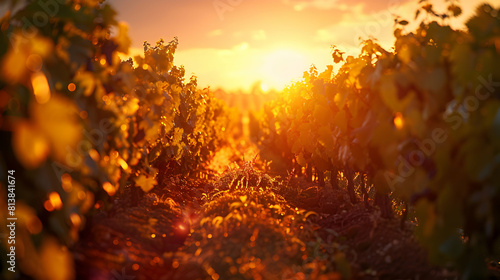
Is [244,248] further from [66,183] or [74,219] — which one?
[66,183]

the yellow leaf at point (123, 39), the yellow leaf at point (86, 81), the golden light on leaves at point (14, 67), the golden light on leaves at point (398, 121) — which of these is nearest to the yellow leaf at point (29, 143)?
the golden light on leaves at point (14, 67)

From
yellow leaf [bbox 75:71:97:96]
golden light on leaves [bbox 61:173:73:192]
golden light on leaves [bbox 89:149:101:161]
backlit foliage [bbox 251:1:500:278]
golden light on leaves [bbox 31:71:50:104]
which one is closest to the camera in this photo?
golden light on leaves [bbox 31:71:50:104]

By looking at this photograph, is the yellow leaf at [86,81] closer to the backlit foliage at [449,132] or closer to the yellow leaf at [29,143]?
the yellow leaf at [29,143]

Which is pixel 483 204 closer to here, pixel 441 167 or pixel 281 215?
pixel 441 167

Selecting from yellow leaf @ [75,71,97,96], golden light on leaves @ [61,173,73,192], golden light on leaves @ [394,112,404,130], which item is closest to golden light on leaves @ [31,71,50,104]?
golden light on leaves @ [61,173,73,192]

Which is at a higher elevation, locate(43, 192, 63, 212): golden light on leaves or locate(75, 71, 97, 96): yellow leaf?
locate(75, 71, 97, 96): yellow leaf

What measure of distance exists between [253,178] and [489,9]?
722cm

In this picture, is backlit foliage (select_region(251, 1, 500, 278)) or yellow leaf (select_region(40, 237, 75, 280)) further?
backlit foliage (select_region(251, 1, 500, 278))

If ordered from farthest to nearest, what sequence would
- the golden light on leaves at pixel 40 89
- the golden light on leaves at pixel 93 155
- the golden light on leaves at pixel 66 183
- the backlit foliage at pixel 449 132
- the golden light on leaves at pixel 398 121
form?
the golden light on leaves at pixel 398 121 → the golden light on leaves at pixel 93 155 → the golden light on leaves at pixel 66 183 → the backlit foliage at pixel 449 132 → the golden light on leaves at pixel 40 89

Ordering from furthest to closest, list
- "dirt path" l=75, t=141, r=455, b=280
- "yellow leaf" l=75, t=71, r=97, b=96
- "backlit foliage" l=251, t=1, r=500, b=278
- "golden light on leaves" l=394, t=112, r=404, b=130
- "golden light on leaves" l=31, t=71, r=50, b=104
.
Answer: "golden light on leaves" l=394, t=112, r=404, b=130
"dirt path" l=75, t=141, r=455, b=280
"yellow leaf" l=75, t=71, r=97, b=96
"backlit foliage" l=251, t=1, r=500, b=278
"golden light on leaves" l=31, t=71, r=50, b=104

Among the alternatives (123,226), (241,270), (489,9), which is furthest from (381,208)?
(123,226)

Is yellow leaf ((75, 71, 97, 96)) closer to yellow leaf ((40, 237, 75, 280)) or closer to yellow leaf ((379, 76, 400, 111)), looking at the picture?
yellow leaf ((40, 237, 75, 280))

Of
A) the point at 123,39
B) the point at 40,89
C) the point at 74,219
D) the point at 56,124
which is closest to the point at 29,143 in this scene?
the point at 56,124

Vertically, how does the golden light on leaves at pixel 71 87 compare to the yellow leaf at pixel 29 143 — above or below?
above
